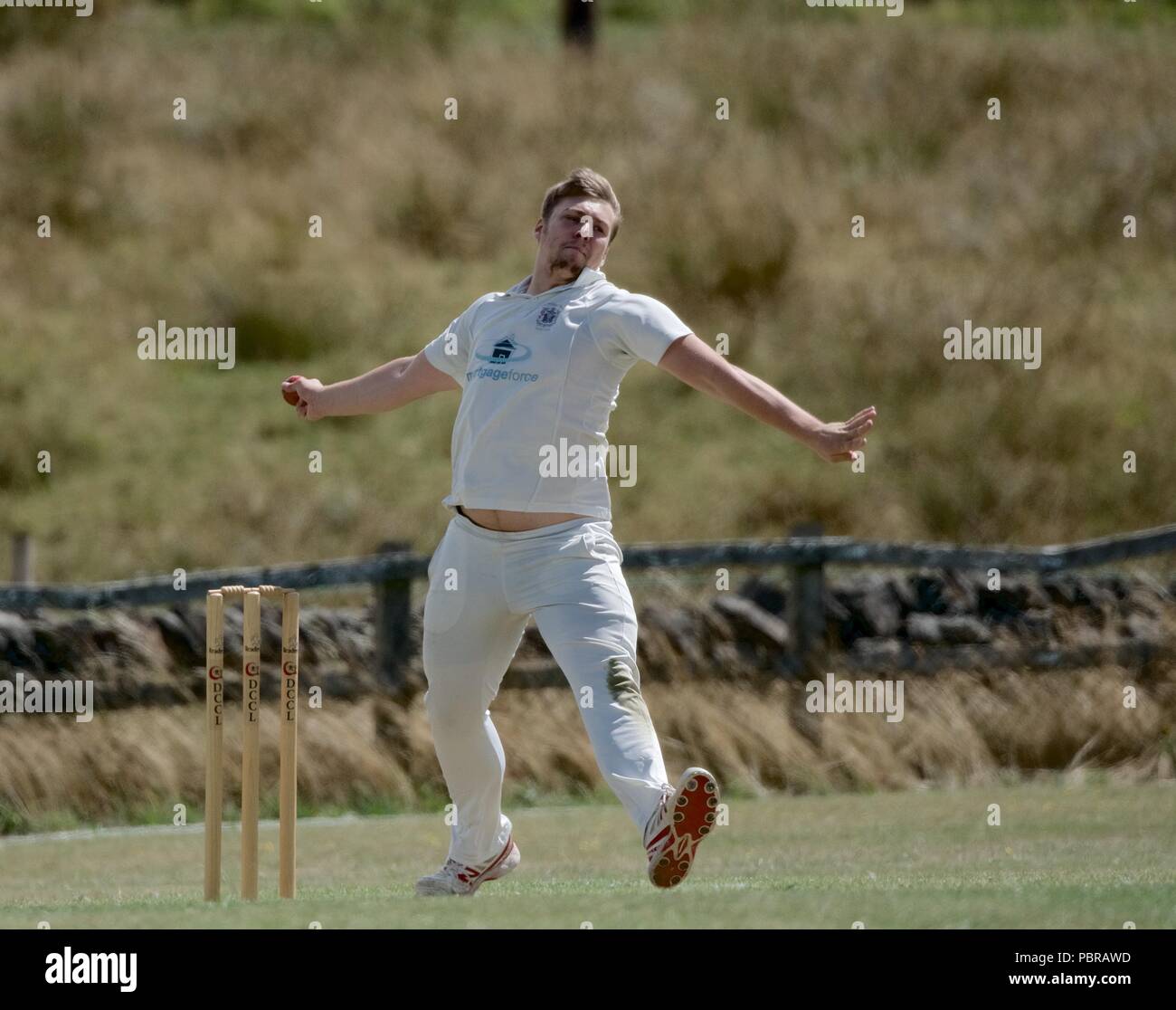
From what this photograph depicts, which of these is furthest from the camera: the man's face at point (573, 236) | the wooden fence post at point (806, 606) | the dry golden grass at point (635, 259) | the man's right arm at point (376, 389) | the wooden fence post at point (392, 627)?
the dry golden grass at point (635, 259)

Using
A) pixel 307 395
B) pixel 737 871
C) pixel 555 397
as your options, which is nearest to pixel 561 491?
pixel 555 397

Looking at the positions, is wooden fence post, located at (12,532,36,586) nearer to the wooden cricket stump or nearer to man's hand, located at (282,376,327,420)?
man's hand, located at (282,376,327,420)

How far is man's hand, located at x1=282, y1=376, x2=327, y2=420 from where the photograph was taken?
6457 mm

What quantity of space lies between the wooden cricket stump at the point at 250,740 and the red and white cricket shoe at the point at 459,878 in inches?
16.9

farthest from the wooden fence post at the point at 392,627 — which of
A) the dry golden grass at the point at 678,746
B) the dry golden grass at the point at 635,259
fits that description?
the dry golden grass at the point at 635,259

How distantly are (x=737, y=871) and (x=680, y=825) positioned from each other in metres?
2.45

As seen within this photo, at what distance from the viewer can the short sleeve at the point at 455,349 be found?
20.0 feet

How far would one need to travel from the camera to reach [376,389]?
641cm

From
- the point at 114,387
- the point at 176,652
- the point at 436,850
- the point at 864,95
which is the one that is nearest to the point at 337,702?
the point at 176,652

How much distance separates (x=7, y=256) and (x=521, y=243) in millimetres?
Result: 5251

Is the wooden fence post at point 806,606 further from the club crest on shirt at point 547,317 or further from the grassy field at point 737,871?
the club crest on shirt at point 547,317

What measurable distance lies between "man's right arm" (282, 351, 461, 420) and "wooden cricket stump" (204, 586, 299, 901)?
70cm

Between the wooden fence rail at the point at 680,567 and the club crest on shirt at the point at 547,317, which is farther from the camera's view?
the wooden fence rail at the point at 680,567

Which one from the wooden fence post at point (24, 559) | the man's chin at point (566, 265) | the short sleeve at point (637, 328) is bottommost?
the wooden fence post at point (24, 559)
